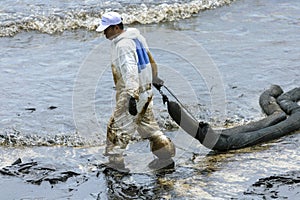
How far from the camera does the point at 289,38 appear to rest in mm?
13555

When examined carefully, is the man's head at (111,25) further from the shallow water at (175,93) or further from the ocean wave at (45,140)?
the ocean wave at (45,140)

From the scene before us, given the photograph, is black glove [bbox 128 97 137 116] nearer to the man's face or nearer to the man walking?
the man walking

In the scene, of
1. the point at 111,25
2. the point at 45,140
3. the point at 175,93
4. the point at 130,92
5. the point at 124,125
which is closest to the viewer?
the point at 130,92

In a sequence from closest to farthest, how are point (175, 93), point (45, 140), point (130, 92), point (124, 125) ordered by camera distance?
point (130, 92) < point (124, 125) < point (45, 140) < point (175, 93)

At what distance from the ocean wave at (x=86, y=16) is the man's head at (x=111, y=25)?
9.27 meters

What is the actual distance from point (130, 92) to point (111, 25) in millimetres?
756

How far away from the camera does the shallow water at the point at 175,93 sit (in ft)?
22.1

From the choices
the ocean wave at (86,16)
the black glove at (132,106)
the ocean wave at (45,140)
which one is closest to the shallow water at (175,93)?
the ocean wave at (45,140)

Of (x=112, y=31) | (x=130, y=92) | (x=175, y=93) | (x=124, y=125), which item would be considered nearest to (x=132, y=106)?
(x=130, y=92)

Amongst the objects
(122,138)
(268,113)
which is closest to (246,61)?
(268,113)

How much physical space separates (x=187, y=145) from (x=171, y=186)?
1.42m

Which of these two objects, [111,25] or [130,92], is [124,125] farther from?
[111,25]

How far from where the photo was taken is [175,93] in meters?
10.2

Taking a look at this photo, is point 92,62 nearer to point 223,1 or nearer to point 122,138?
point 122,138
